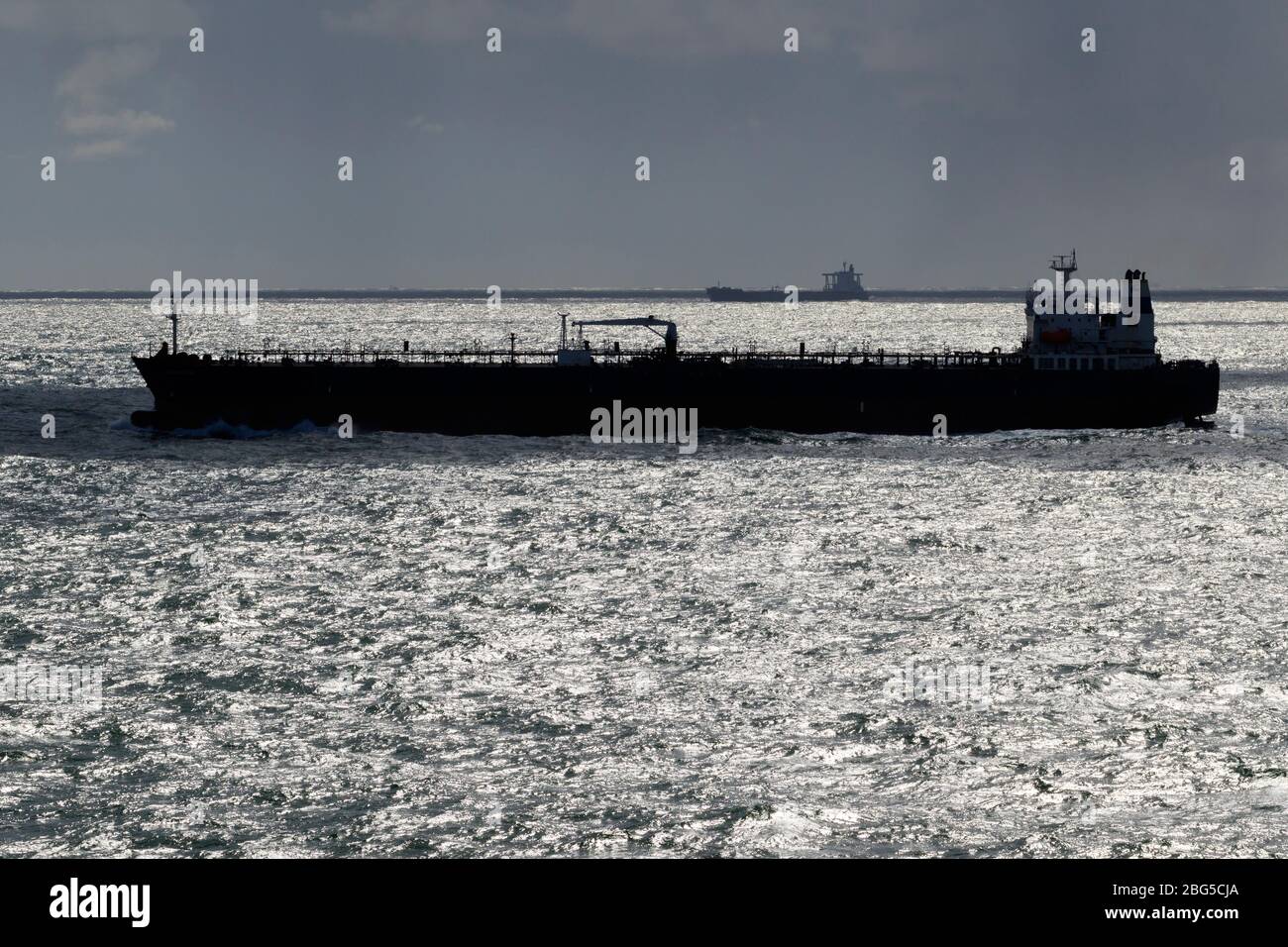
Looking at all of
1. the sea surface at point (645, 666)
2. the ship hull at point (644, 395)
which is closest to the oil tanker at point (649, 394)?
the ship hull at point (644, 395)

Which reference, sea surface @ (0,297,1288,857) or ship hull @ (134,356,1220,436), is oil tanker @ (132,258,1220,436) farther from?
sea surface @ (0,297,1288,857)

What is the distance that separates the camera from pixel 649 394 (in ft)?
325

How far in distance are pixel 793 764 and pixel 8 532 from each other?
40647mm

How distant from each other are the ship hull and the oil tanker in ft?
0.23

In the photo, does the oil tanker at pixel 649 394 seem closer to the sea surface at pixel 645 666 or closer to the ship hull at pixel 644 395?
the ship hull at pixel 644 395

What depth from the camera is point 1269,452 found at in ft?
297

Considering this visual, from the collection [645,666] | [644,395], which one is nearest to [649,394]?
[644,395]

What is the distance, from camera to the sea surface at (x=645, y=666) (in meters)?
26.1

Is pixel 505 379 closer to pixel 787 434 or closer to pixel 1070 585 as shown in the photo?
pixel 787 434

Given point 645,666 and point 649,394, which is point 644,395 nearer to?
point 649,394

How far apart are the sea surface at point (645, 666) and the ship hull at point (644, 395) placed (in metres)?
23.7

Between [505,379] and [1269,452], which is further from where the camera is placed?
[505,379]
